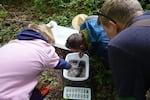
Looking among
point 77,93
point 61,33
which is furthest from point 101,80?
point 61,33

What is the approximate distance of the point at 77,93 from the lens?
8.55 ft

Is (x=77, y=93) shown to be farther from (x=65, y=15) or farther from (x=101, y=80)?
(x=65, y=15)

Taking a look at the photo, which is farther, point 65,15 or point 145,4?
point 65,15

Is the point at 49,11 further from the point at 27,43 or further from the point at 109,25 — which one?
the point at 109,25

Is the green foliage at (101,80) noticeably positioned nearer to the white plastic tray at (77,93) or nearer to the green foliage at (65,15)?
the green foliage at (65,15)

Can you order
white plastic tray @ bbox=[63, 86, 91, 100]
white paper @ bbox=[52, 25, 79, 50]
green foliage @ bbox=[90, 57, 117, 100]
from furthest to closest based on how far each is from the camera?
white paper @ bbox=[52, 25, 79, 50] < green foliage @ bbox=[90, 57, 117, 100] < white plastic tray @ bbox=[63, 86, 91, 100]

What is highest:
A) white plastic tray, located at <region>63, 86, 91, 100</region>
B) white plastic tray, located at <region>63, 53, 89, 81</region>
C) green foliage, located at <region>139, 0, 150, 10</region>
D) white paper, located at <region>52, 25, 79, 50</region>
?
green foliage, located at <region>139, 0, 150, 10</region>

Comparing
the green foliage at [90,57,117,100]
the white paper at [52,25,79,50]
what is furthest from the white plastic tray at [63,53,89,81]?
the white paper at [52,25,79,50]

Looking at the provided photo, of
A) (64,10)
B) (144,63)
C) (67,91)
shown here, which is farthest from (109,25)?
(64,10)

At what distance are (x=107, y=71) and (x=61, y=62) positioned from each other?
58 cm

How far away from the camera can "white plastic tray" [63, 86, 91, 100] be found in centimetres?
257

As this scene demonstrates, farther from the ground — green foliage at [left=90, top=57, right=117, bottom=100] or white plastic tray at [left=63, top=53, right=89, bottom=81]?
white plastic tray at [left=63, top=53, right=89, bottom=81]

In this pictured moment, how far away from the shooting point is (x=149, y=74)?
144 cm

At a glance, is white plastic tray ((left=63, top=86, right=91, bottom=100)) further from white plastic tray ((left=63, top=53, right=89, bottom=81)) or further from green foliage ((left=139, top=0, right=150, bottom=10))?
green foliage ((left=139, top=0, right=150, bottom=10))
